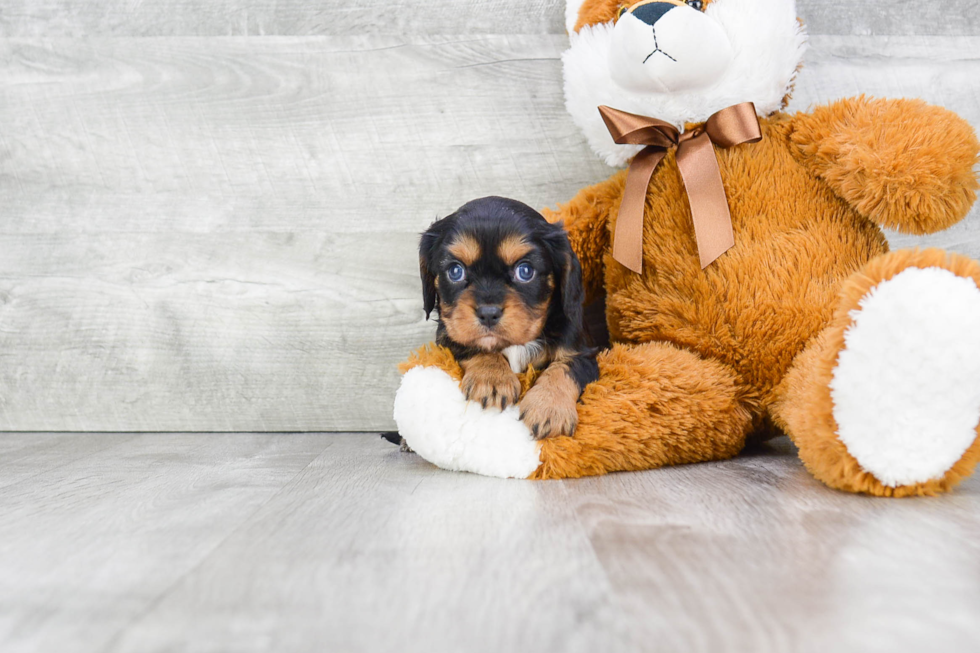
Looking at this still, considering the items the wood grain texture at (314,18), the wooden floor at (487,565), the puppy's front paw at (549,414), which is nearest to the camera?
the wooden floor at (487,565)

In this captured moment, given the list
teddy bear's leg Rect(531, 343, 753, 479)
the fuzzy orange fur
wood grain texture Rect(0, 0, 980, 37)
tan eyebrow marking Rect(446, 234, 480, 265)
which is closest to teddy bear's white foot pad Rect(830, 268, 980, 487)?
the fuzzy orange fur

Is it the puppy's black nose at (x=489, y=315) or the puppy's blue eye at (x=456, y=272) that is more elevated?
the puppy's blue eye at (x=456, y=272)

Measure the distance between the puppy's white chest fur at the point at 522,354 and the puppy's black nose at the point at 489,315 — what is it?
188mm

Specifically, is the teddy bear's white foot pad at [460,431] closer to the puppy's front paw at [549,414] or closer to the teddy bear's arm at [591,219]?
the puppy's front paw at [549,414]

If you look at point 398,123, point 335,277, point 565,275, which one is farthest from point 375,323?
point 565,275

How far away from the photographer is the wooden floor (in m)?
0.75

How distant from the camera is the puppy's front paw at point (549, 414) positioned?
1387 millimetres

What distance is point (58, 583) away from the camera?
0.92 metres

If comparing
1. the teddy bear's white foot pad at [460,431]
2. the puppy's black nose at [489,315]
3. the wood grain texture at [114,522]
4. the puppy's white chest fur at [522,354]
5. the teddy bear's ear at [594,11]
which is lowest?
the wood grain texture at [114,522]

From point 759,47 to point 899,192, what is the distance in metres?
0.42

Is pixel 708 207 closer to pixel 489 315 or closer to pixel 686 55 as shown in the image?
pixel 686 55

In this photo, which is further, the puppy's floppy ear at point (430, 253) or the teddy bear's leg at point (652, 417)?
the puppy's floppy ear at point (430, 253)

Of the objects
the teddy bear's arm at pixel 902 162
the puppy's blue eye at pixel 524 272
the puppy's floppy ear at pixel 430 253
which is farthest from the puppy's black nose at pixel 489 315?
the teddy bear's arm at pixel 902 162

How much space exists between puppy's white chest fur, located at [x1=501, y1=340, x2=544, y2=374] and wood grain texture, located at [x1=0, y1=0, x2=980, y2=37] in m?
0.95
